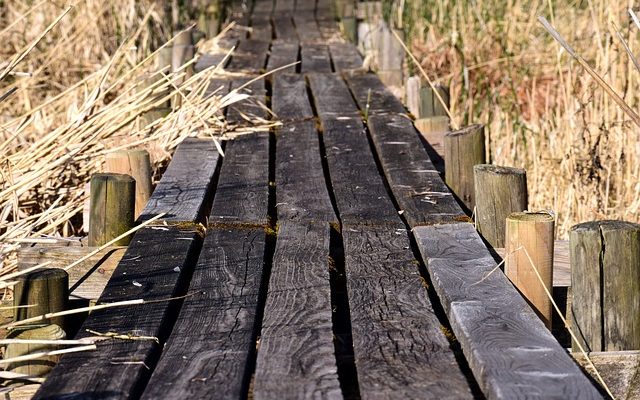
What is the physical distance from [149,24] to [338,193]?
5.60 metres

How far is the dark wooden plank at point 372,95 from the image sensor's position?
6.08 metres

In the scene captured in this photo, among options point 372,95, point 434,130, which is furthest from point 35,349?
point 372,95

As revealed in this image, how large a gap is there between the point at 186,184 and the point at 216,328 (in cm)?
168

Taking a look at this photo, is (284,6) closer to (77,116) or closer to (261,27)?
(261,27)

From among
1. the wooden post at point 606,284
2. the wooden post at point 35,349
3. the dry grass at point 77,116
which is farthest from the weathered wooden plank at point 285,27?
the wooden post at point 35,349

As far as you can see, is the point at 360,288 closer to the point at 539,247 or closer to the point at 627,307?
the point at 539,247

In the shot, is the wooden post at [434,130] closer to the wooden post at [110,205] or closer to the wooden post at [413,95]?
the wooden post at [413,95]

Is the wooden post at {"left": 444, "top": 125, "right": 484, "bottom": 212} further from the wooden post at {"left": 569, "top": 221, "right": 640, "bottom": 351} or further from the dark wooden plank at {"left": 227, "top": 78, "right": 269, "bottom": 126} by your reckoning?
the dark wooden plank at {"left": 227, "top": 78, "right": 269, "bottom": 126}

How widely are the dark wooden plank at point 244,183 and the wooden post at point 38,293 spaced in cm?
104

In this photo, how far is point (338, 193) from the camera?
14.5 feet

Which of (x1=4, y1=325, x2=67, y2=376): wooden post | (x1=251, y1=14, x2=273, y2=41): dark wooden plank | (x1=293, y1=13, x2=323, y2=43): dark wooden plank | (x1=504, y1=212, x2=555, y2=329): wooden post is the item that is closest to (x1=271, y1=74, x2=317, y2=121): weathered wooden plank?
(x1=293, y1=13, x2=323, y2=43): dark wooden plank

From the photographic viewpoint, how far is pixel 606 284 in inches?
127

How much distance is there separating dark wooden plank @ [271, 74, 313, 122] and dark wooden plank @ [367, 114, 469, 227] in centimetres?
48

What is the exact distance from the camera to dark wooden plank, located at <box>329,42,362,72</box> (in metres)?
7.75
